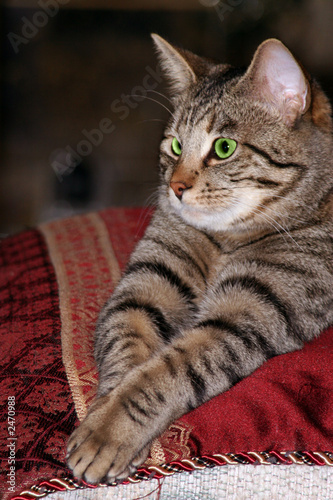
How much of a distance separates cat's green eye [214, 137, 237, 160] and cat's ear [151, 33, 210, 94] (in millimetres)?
294

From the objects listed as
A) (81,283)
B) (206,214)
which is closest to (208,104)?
(206,214)

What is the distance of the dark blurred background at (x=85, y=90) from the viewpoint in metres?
4.18

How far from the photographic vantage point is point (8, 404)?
41.4 inches

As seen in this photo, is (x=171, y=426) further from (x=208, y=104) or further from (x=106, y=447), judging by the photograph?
(x=208, y=104)

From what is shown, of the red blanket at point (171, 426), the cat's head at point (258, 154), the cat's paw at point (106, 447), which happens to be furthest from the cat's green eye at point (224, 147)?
the cat's paw at point (106, 447)

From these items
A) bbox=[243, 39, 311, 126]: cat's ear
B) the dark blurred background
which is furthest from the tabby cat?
the dark blurred background

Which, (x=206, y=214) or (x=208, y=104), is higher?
(x=208, y=104)

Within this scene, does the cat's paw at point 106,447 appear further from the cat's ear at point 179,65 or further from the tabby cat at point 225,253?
the cat's ear at point 179,65

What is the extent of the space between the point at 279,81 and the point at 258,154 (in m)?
0.17

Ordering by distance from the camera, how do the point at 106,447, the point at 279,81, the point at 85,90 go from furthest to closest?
the point at 85,90 < the point at 279,81 < the point at 106,447

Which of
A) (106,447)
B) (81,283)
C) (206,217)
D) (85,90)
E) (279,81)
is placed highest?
(279,81)

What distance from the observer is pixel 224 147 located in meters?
1.29

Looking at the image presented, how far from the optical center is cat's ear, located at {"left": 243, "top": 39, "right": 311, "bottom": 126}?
1.21 meters

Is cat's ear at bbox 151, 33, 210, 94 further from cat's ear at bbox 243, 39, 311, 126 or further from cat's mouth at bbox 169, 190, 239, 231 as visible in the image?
cat's mouth at bbox 169, 190, 239, 231
